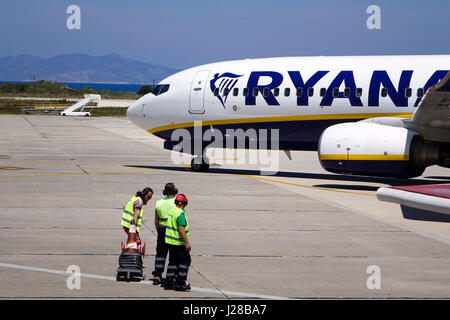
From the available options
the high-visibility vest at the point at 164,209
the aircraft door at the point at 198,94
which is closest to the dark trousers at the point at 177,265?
the high-visibility vest at the point at 164,209

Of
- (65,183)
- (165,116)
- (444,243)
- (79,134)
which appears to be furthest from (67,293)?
(79,134)

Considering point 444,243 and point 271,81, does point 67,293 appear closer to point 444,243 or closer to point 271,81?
point 444,243

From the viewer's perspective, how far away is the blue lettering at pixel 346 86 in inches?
975

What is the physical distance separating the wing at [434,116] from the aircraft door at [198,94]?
7.70 meters

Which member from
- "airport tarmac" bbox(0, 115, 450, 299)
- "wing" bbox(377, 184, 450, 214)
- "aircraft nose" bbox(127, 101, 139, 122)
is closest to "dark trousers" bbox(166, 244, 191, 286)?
"airport tarmac" bbox(0, 115, 450, 299)

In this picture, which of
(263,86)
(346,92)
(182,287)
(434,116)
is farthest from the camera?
(263,86)

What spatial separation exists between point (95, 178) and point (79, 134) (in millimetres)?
26271

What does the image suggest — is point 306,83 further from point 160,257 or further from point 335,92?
point 160,257

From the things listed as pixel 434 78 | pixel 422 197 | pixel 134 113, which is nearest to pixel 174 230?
pixel 422 197

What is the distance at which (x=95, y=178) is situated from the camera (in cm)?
2545

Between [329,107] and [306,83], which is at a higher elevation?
[306,83]

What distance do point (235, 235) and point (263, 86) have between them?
11390mm

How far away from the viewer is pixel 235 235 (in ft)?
52.1

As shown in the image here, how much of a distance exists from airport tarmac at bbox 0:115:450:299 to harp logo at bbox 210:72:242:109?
288 cm
